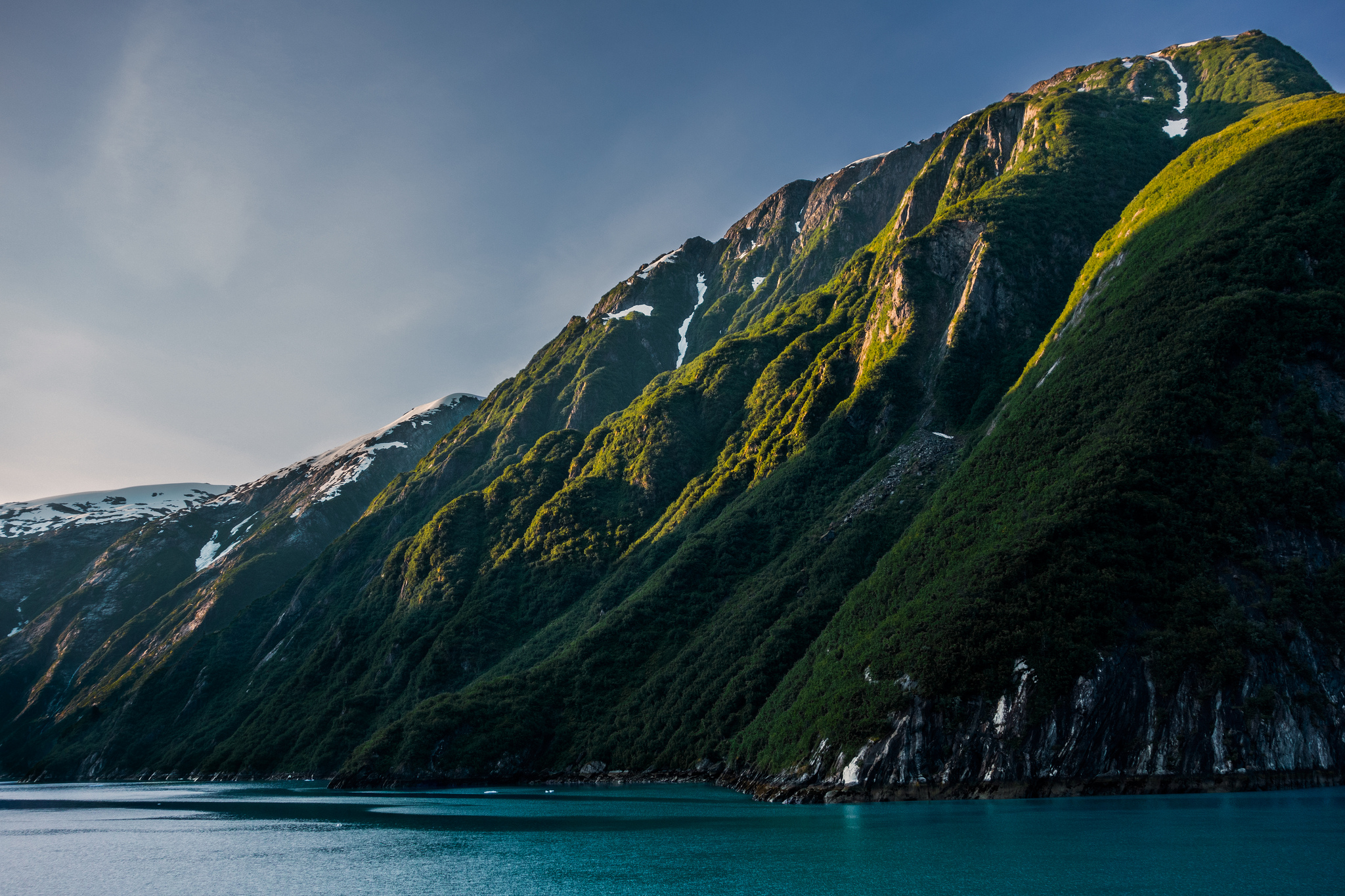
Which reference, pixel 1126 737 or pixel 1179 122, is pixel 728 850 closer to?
pixel 1126 737

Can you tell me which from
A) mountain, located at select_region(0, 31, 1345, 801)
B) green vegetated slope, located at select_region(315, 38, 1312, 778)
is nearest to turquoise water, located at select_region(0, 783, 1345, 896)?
mountain, located at select_region(0, 31, 1345, 801)

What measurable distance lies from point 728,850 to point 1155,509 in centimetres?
4584

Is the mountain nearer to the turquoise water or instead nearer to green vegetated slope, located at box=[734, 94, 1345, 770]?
green vegetated slope, located at box=[734, 94, 1345, 770]

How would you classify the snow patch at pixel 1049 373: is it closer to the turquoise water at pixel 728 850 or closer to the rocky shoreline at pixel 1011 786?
the rocky shoreline at pixel 1011 786

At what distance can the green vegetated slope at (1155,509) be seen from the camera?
58438mm

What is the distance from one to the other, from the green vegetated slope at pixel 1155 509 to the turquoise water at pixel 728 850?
10.3 meters

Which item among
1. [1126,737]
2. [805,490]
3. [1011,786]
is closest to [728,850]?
[1011,786]

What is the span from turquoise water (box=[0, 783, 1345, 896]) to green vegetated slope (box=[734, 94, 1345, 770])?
33.8 feet

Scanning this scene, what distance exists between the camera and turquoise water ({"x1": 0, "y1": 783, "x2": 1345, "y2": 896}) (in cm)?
3222

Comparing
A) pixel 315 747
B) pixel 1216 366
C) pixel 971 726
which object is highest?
pixel 1216 366

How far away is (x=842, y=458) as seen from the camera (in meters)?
125

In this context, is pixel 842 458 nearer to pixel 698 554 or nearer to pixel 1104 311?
pixel 698 554

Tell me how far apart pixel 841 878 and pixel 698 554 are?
85.3 meters

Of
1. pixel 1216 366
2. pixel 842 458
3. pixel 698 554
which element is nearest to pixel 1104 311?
pixel 1216 366
